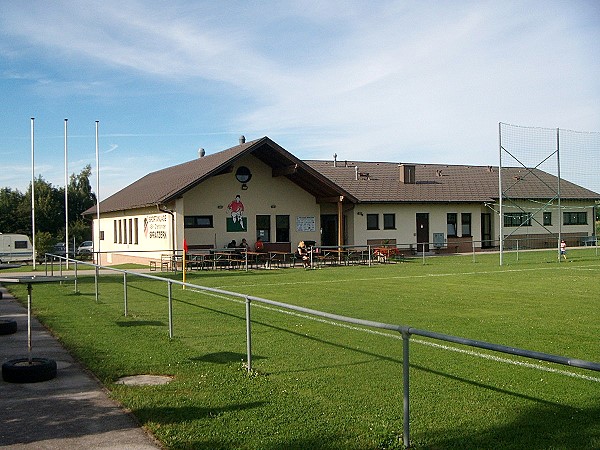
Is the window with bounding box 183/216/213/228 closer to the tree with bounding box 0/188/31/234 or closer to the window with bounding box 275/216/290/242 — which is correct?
the window with bounding box 275/216/290/242

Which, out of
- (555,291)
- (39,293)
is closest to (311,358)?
(555,291)

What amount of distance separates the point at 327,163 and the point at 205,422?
4220 cm

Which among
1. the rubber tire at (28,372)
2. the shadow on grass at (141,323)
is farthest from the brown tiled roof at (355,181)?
the rubber tire at (28,372)

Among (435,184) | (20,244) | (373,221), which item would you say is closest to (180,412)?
(373,221)

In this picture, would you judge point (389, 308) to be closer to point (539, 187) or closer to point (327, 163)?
point (327, 163)

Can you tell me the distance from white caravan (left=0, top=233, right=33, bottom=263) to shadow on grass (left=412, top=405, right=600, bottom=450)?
43.2 metres

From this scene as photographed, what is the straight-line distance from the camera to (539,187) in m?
50.0

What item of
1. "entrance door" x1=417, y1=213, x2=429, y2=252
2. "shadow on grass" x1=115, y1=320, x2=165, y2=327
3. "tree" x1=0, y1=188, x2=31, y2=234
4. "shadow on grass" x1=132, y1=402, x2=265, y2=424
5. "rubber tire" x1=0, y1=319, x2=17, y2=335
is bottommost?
"shadow on grass" x1=132, y1=402, x2=265, y2=424

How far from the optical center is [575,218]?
4953 cm

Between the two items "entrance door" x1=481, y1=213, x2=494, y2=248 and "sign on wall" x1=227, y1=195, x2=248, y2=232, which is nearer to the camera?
"sign on wall" x1=227, y1=195, x2=248, y2=232

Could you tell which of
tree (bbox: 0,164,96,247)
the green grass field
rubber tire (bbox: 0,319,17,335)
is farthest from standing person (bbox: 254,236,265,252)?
tree (bbox: 0,164,96,247)

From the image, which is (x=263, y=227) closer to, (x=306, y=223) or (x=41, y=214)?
(x=306, y=223)

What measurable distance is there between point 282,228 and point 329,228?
4.48m

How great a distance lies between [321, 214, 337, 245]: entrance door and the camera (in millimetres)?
40969
